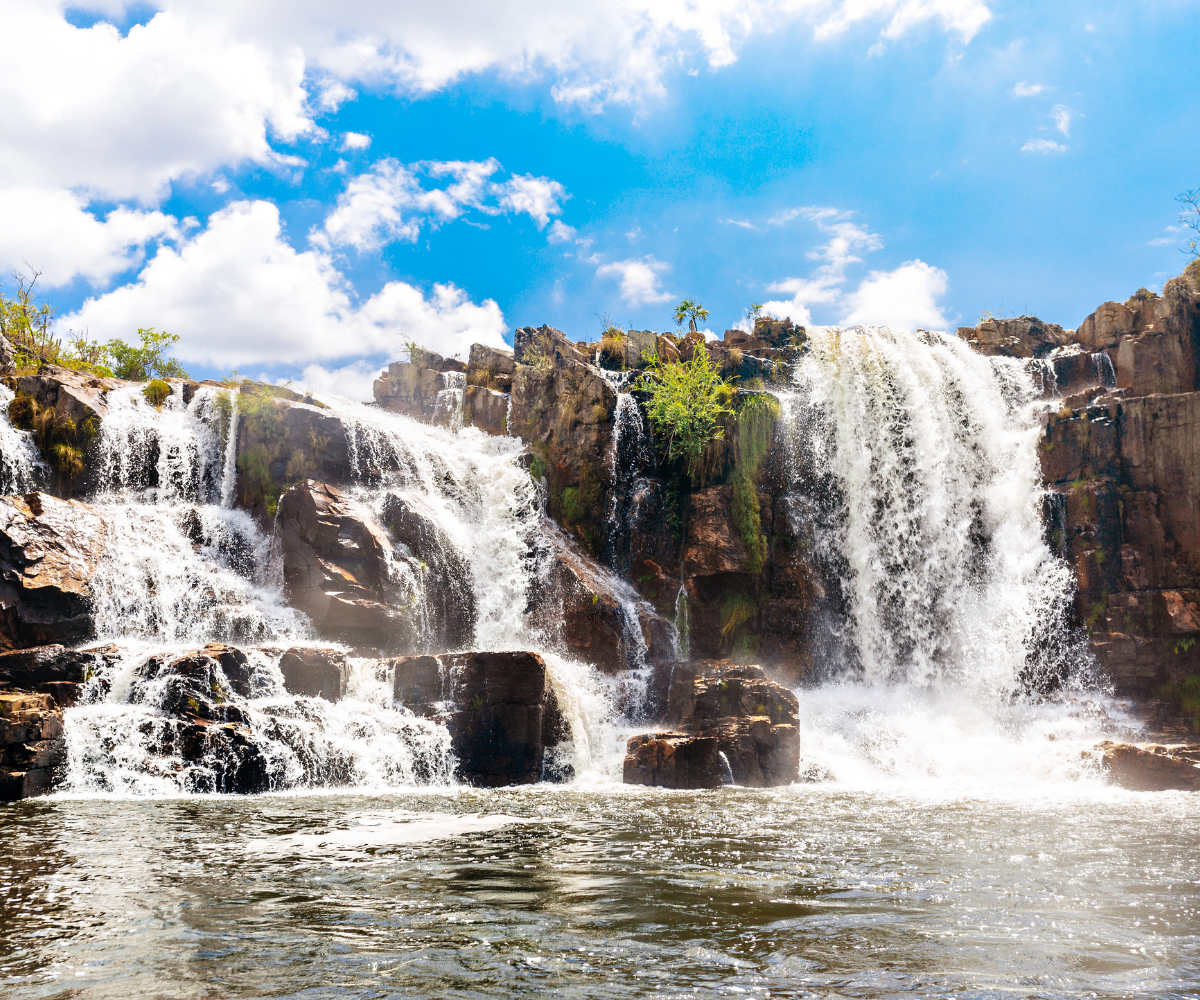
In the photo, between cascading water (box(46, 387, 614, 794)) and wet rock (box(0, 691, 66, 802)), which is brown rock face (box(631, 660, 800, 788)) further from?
wet rock (box(0, 691, 66, 802))

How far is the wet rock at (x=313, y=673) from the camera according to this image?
16016 mm

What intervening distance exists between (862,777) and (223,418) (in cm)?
1992

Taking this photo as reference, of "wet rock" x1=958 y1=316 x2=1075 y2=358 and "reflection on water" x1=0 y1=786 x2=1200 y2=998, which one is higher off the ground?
"wet rock" x1=958 y1=316 x2=1075 y2=358

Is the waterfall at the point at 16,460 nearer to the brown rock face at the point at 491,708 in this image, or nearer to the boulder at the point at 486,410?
the brown rock face at the point at 491,708

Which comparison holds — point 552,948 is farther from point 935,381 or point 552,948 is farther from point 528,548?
point 935,381

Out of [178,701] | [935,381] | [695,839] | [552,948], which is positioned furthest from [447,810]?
A: [935,381]

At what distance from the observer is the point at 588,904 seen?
677 cm

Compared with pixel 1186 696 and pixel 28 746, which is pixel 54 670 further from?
pixel 1186 696

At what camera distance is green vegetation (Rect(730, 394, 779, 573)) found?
23.9 metres

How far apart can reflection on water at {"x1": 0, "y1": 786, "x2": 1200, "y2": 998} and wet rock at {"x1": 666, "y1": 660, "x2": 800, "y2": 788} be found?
4.50 m

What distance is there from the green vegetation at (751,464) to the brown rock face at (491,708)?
29.6 feet

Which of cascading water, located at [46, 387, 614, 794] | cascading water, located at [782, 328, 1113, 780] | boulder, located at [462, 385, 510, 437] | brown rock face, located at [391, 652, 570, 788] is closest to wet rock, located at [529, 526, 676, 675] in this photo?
cascading water, located at [46, 387, 614, 794]

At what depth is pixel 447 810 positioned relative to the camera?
39.6ft

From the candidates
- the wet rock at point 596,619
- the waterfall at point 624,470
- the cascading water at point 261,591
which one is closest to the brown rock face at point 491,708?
the cascading water at point 261,591
